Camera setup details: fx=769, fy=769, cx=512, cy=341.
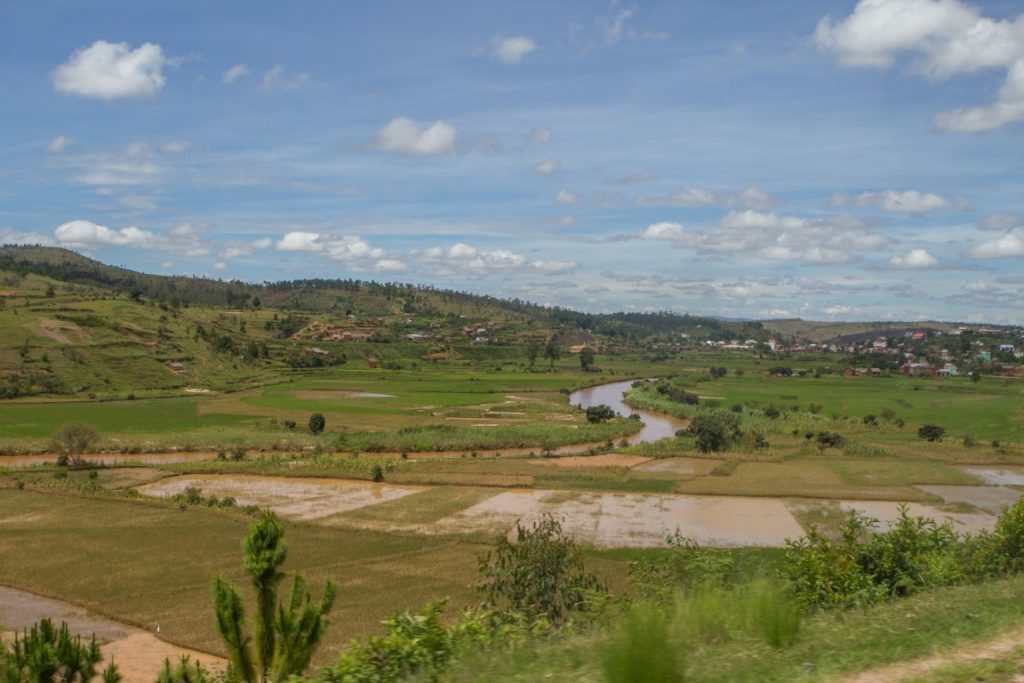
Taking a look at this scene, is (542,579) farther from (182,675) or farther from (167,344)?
(167,344)

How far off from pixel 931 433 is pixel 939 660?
64.2 metres

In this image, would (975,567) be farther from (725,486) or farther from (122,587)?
(725,486)

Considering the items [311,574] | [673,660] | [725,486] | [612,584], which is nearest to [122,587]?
[311,574]

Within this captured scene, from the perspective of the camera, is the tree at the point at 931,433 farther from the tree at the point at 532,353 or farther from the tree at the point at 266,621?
the tree at the point at 532,353

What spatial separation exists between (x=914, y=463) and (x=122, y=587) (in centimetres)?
4835

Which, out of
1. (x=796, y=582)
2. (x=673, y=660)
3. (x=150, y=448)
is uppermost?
(x=673, y=660)

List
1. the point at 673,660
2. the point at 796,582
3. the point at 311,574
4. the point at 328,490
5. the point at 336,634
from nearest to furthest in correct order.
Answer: the point at 673,660 → the point at 796,582 → the point at 336,634 → the point at 311,574 → the point at 328,490

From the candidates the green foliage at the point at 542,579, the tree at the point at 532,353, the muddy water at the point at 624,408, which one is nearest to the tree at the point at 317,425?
the muddy water at the point at 624,408

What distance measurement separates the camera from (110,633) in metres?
21.1

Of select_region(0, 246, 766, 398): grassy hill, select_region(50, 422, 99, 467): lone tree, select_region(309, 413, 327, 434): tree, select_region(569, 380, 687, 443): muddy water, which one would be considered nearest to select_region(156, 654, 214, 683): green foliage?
select_region(50, 422, 99, 467): lone tree

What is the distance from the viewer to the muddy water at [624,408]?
72125 mm

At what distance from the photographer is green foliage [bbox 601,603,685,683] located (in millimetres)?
6551

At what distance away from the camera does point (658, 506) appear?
128ft

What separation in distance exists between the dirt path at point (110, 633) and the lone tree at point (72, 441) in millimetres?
28325
